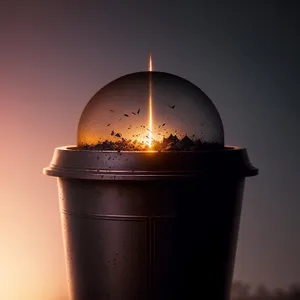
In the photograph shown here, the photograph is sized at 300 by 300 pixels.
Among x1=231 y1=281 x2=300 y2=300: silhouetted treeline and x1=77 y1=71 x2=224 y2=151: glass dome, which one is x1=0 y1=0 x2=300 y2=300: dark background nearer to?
x1=231 y1=281 x2=300 y2=300: silhouetted treeline

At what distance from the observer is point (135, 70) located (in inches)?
113

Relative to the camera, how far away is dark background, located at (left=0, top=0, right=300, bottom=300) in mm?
2820

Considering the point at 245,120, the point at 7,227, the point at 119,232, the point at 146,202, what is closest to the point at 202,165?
the point at 146,202

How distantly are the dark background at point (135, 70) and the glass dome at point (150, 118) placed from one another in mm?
625

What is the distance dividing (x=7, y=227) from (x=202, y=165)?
1.19m

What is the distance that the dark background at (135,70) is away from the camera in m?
2.82

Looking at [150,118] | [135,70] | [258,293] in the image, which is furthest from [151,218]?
[258,293]

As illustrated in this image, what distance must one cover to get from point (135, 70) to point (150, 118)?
76cm

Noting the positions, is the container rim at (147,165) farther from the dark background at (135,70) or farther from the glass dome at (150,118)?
the dark background at (135,70)

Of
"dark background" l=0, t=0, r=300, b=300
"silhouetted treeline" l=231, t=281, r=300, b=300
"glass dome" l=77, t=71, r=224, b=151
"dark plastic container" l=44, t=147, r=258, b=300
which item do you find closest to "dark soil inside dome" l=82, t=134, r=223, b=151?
"glass dome" l=77, t=71, r=224, b=151

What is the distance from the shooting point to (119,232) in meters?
2.05

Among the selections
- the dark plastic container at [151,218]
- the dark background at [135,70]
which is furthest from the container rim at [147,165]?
the dark background at [135,70]

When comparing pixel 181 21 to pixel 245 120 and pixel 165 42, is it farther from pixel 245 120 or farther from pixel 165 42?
pixel 245 120

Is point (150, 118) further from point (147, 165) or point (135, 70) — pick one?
point (135, 70)
